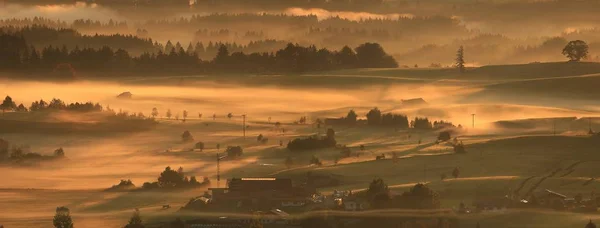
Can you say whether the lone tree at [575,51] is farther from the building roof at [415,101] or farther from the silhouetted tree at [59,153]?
the silhouetted tree at [59,153]

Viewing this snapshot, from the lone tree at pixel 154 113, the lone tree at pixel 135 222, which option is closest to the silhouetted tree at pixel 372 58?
the lone tree at pixel 154 113

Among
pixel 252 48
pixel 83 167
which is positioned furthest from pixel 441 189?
pixel 252 48

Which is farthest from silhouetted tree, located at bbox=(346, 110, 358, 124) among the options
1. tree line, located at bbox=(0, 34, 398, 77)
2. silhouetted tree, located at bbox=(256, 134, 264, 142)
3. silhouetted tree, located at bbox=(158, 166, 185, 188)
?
tree line, located at bbox=(0, 34, 398, 77)

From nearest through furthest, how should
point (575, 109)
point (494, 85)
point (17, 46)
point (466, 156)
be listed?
point (466, 156)
point (575, 109)
point (494, 85)
point (17, 46)

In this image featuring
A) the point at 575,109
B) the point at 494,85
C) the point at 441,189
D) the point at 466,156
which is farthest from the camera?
the point at 494,85

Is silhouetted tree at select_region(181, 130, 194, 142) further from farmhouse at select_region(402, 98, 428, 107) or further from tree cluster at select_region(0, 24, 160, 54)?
tree cluster at select_region(0, 24, 160, 54)

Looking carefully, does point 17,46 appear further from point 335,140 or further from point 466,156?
point 466,156
